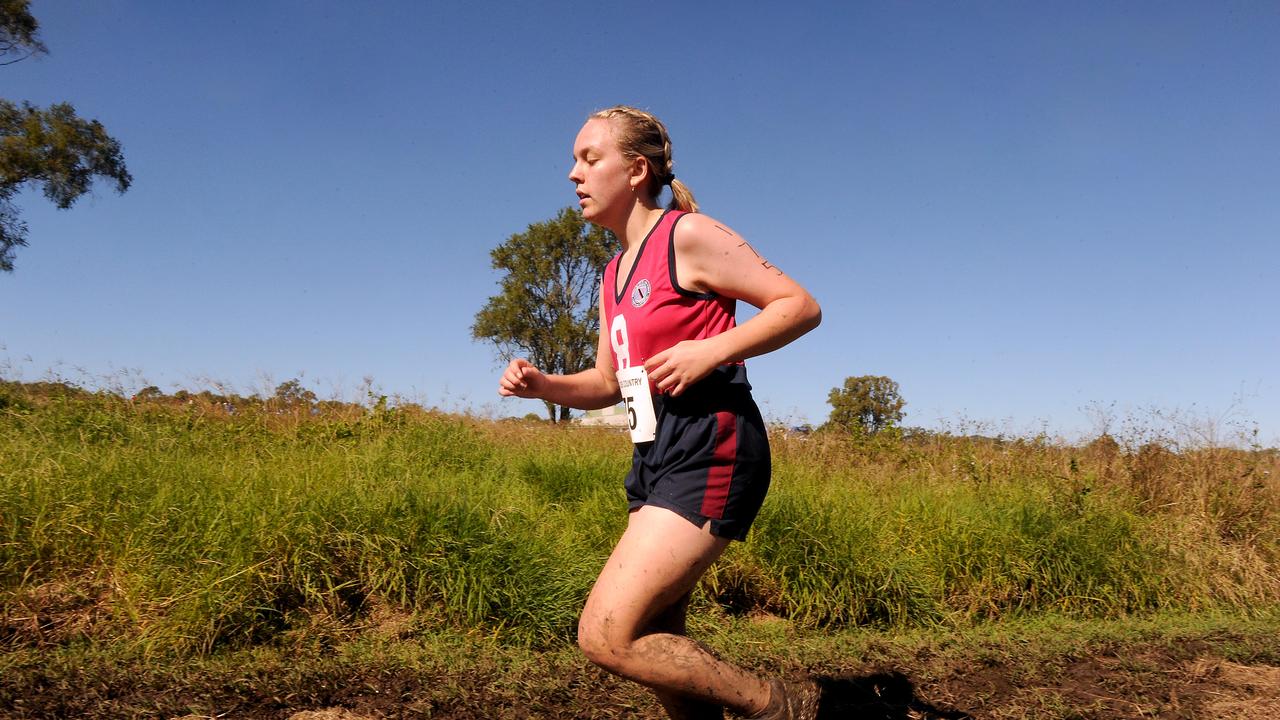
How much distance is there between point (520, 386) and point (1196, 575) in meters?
7.08

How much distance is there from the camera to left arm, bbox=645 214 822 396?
222 cm

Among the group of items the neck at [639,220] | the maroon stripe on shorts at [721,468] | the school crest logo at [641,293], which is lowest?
the maroon stripe on shorts at [721,468]

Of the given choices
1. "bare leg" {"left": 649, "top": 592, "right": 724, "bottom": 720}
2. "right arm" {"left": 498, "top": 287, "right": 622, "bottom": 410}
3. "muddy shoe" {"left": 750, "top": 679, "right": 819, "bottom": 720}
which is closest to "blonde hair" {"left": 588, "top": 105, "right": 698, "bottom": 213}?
"right arm" {"left": 498, "top": 287, "right": 622, "bottom": 410}

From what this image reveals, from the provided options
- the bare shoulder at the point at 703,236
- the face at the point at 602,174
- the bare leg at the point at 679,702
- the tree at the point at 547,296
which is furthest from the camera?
the tree at the point at 547,296

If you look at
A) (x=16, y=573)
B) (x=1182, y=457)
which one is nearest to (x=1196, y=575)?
(x=1182, y=457)

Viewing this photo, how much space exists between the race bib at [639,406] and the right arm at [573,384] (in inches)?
11.3

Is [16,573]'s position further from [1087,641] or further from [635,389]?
[1087,641]

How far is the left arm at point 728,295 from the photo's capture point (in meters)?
2.22

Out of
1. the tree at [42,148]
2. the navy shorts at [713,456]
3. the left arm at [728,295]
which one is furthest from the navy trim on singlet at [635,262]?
the tree at [42,148]

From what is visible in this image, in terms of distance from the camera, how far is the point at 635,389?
252cm

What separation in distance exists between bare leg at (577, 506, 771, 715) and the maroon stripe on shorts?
2.7 inches

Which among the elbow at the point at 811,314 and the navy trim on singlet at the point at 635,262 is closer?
the elbow at the point at 811,314

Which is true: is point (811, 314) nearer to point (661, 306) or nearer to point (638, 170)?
point (661, 306)

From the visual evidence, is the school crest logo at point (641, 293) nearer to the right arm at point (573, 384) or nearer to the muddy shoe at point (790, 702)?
the right arm at point (573, 384)
